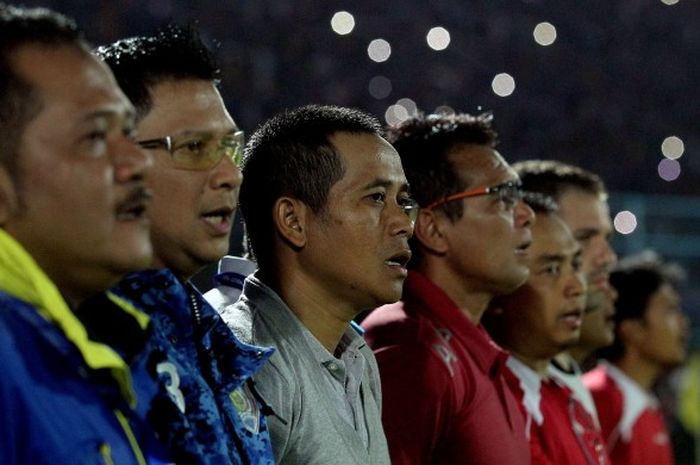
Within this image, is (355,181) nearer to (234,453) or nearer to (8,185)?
(234,453)

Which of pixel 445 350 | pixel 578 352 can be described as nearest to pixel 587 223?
pixel 578 352

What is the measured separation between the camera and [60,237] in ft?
5.34

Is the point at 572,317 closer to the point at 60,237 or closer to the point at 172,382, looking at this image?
the point at 172,382

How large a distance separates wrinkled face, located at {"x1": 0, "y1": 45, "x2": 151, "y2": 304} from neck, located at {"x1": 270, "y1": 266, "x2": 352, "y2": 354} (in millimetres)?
929

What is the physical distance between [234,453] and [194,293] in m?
0.32

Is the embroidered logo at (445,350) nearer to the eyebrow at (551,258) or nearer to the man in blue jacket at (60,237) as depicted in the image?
the eyebrow at (551,258)

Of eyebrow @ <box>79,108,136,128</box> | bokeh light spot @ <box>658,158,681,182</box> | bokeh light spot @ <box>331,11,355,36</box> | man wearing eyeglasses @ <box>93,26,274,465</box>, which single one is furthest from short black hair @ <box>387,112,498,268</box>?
bokeh light spot @ <box>658,158,681,182</box>

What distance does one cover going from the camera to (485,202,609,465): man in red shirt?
11.7 feet

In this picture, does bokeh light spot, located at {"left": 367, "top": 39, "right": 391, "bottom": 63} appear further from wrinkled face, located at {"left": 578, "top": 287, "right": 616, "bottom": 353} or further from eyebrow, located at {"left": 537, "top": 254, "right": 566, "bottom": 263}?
eyebrow, located at {"left": 537, "top": 254, "right": 566, "bottom": 263}

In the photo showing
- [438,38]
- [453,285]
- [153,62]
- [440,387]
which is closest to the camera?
[153,62]

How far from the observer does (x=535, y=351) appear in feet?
12.6

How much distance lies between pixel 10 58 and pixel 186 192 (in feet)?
2.01

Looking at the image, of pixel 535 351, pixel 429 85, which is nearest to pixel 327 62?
pixel 429 85

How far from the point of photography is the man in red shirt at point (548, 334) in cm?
355
